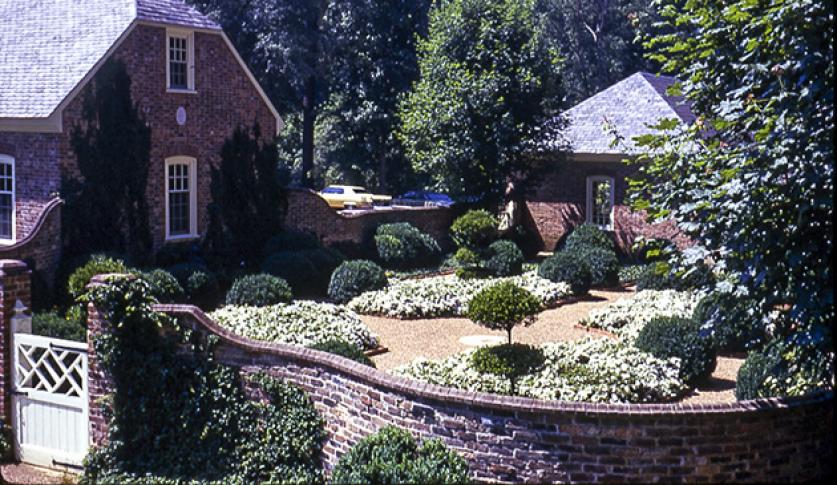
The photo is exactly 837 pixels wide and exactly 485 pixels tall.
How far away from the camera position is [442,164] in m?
31.4

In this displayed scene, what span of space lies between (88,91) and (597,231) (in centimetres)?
1489

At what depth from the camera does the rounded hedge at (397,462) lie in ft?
31.3

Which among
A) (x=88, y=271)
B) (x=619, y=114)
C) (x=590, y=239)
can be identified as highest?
(x=619, y=114)

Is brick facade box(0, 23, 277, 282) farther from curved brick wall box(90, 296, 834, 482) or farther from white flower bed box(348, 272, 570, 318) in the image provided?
curved brick wall box(90, 296, 834, 482)

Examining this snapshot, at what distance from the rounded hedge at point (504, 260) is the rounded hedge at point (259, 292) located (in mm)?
7676

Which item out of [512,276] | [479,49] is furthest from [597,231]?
[479,49]

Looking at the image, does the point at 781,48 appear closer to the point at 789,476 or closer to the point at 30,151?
the point at 789,476

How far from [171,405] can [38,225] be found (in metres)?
11.1

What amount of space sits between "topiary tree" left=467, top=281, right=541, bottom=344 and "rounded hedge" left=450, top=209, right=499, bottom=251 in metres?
11.1

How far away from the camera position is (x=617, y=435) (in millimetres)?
9461

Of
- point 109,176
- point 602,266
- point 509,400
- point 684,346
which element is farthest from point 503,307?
point 109,176

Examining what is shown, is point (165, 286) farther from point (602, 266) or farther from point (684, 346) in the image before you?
point (602, 266)

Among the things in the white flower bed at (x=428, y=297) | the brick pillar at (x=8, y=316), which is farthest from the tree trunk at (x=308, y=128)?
the brick pillar at (x=8, y=316)

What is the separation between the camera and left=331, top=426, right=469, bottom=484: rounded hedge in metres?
9.54
